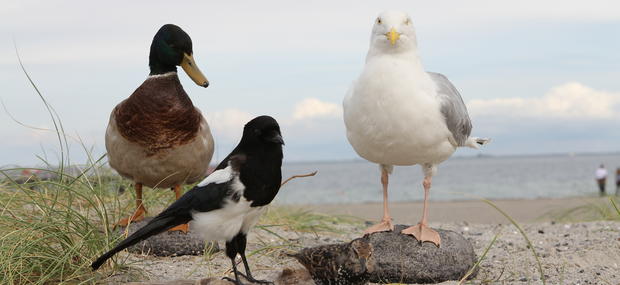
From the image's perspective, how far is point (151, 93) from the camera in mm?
4617

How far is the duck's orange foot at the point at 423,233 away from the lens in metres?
4.82

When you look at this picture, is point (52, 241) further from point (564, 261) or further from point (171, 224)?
point (564, 261)

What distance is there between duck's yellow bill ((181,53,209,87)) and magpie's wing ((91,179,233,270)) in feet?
4.69

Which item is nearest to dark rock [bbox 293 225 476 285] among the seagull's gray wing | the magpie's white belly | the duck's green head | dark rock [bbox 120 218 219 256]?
the seagull's gray wing

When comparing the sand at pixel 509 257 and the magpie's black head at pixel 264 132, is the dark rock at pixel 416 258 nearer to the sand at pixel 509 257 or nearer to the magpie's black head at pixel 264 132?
the sand at pixel 509 257

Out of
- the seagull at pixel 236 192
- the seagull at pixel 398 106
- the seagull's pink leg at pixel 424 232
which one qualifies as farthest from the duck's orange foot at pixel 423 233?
the seagull at pixel 236 192

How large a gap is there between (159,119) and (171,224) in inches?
55.5

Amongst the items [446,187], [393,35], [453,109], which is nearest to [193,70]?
[393,35]

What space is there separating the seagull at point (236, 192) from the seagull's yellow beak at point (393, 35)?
1331 millimetres

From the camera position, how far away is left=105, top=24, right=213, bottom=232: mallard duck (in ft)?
15.1

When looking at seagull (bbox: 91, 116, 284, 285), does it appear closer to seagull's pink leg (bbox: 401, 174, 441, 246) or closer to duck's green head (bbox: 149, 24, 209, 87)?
duck's green head (bbox: 149, 24, 209, 87)

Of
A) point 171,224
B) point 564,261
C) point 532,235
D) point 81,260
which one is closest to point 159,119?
point 81,260

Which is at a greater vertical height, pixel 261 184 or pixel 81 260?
pixel 261 184

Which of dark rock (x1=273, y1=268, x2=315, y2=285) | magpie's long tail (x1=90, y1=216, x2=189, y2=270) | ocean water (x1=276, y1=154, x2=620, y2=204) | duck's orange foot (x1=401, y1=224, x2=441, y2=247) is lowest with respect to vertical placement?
ocean water (x1=276, y1=154, x2=620, y2=204)
